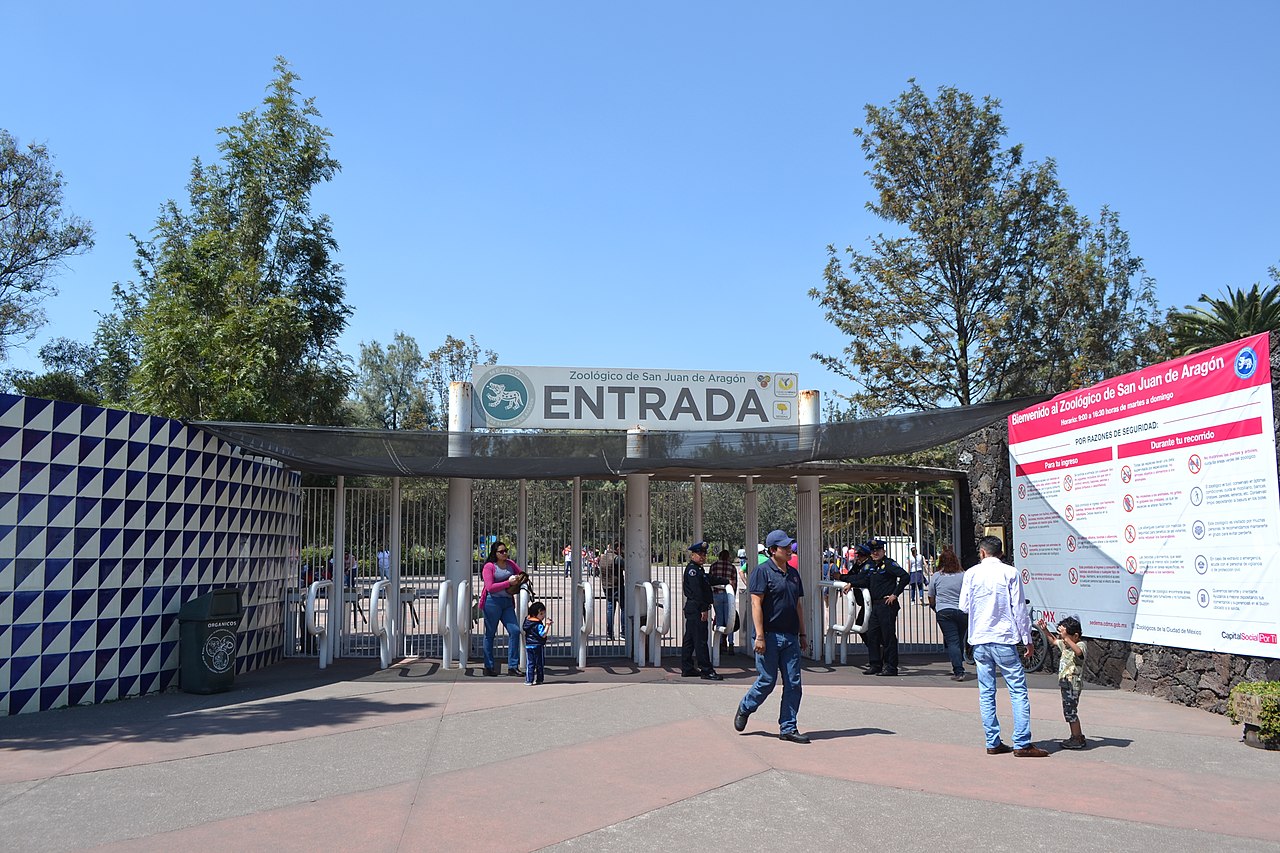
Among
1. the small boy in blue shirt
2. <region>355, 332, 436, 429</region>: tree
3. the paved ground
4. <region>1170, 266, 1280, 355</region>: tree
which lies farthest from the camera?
<region>355, 332, 436, 429</region>: tree

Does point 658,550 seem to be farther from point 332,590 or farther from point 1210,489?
point 1210,489

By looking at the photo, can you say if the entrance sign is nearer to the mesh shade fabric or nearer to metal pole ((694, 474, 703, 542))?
metal pole ((694, 474, 703, 542))

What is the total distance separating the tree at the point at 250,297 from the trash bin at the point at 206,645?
21.1 feet

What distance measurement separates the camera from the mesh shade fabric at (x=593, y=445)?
10.2 m

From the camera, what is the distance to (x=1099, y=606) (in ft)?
34.0

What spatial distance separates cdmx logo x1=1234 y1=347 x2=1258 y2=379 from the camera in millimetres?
8352

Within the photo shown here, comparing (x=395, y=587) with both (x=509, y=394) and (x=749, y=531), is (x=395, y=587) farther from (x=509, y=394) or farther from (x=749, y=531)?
(x=749, y=531)

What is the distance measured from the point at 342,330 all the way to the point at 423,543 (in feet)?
23.5

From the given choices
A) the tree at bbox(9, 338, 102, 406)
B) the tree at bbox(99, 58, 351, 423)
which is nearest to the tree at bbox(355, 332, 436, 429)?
the tree at bbox(9, 338, 102, 406)

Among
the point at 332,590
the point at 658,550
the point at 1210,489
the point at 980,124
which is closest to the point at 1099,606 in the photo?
the point at 1210,489

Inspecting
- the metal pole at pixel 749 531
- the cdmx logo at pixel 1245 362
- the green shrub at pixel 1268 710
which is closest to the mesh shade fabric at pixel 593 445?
the cdmx logo at pixel 1245 362

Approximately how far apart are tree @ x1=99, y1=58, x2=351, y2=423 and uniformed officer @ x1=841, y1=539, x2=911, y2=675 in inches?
408

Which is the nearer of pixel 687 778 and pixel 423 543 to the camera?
pixel 687 778

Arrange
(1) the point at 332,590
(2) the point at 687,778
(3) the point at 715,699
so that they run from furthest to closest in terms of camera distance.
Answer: (1) the point at 332,590
(3) the point at 715,699
(2) the point at 687,778
